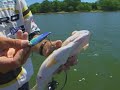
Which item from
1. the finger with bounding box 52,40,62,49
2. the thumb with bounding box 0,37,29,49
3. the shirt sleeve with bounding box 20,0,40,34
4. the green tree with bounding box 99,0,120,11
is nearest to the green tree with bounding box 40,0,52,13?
the green tree with bounding box 99,0,120,11

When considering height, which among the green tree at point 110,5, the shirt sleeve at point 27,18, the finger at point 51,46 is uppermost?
the shirt sleeve at point 27,18

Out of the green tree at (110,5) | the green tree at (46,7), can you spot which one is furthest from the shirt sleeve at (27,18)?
the green tree at (110,5)

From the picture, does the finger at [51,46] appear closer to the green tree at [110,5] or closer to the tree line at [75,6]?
the tree line at [75,6]

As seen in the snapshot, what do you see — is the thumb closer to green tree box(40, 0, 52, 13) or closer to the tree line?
the tree line

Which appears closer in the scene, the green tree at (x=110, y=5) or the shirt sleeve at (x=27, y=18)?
the shirt sleeve at (x=27, y=18)

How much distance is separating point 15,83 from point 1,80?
108 mm

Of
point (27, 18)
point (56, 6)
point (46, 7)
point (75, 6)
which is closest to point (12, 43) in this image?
point (27, 18)

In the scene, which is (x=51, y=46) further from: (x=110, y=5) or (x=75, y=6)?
(x=110, y=5)

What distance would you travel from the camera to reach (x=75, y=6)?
69.2 m

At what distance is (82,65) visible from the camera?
12375 mm

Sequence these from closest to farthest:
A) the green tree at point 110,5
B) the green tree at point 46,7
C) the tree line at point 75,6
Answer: the green tree at point 46,7
the tree line at point 75,6
the green tree at point 110,5

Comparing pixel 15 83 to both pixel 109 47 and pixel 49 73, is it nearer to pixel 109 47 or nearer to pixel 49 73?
pixel 49 73

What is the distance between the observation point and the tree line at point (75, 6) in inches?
2605

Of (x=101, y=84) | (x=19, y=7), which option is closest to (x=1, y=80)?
(x=19, y=7)
